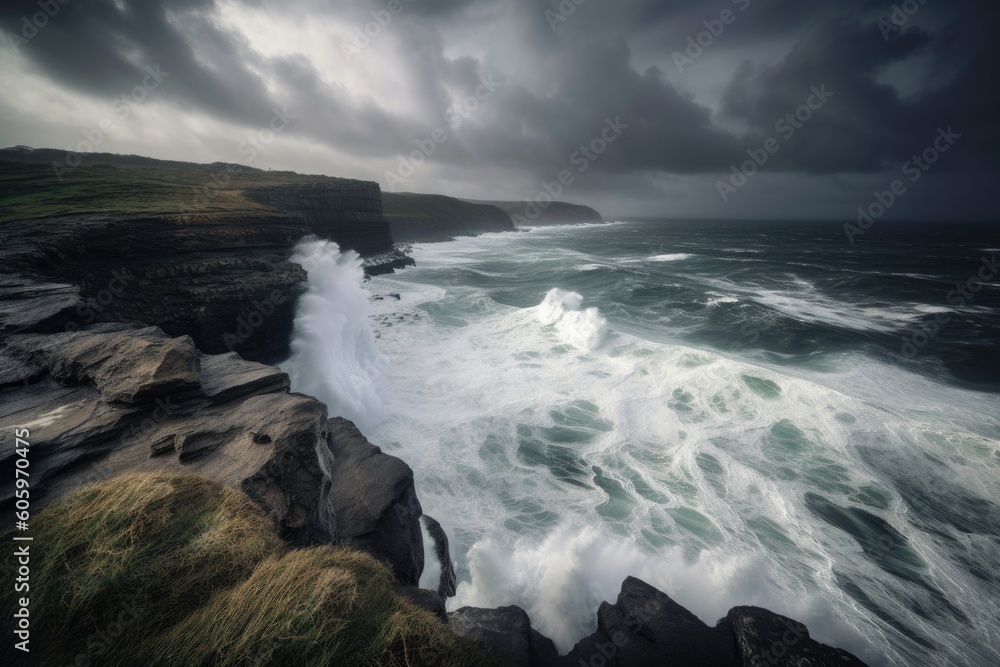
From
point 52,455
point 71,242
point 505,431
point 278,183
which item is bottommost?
point 505,431

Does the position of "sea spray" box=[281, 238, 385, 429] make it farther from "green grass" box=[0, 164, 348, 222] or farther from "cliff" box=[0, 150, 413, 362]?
"green grass" box=[0, 164, 348, 222]

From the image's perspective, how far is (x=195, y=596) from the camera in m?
3.49

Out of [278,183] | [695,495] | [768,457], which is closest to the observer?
[695,495]

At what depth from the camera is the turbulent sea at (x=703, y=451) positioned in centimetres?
727

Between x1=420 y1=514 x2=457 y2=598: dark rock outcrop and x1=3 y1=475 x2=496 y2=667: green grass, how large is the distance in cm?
339

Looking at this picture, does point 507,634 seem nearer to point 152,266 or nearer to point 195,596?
point 195,596

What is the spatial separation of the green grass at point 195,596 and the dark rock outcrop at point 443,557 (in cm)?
339

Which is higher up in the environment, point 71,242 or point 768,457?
point 71,242

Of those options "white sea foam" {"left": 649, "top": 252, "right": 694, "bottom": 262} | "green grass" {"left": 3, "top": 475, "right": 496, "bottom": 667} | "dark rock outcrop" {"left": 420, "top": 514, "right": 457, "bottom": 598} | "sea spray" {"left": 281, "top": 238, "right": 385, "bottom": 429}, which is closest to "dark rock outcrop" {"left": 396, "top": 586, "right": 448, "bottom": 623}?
"green grass" {"left": 3, "top": 475, "right": 496, "bottom": 667}

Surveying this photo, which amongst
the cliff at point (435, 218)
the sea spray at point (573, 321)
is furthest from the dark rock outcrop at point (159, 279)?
the cliff at point (435, 218)

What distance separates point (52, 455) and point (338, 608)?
5589 millimetres

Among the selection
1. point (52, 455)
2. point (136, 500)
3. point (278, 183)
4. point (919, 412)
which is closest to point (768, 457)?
point (919, 412)

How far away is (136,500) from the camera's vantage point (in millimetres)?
3996

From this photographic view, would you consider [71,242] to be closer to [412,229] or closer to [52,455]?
[52,455]
